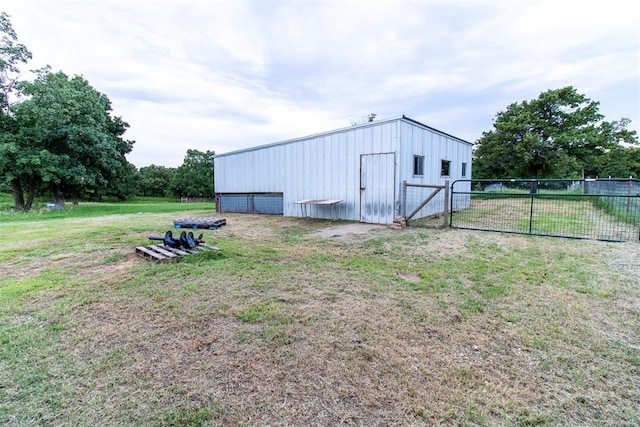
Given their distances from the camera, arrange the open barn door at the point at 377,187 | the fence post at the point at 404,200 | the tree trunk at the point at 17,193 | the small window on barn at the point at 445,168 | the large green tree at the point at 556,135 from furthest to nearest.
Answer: the large green tree at the point at 556,135
the tree trunk at the point at 17,193
the small window on barn at the point at 445,168
the open barn door at the point at 377,187
the fence post at the point at 404,200

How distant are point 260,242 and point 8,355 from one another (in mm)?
4631

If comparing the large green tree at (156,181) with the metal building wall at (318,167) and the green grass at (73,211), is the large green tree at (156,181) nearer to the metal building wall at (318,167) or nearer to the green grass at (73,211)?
the green grass at (73,211)

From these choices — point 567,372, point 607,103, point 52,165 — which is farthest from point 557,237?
point 607,103

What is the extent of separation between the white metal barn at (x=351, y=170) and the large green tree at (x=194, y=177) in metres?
34.3

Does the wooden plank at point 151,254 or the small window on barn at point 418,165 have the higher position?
the small window on barn at point 418,165

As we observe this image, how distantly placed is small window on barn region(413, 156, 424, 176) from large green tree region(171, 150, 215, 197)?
41.3m

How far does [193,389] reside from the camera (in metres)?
1.93


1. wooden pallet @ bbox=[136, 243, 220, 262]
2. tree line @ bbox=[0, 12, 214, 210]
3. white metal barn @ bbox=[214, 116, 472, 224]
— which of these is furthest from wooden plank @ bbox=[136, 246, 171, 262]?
tree line @ bbox=[0, 12, 214, 210]

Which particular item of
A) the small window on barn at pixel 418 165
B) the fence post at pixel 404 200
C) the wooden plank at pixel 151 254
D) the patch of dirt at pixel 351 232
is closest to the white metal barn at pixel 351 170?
the small window on barn at pixel 418 165

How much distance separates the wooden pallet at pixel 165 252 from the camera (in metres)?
4.93

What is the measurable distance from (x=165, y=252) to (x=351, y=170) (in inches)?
267

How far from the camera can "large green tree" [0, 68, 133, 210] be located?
48.9 feet

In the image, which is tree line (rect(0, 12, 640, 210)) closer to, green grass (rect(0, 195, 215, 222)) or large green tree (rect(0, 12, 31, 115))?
large green tree (rect(0, 12, 31, 115))

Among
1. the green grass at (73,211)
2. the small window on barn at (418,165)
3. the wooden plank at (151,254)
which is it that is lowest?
the wooden plank at (151,254)
